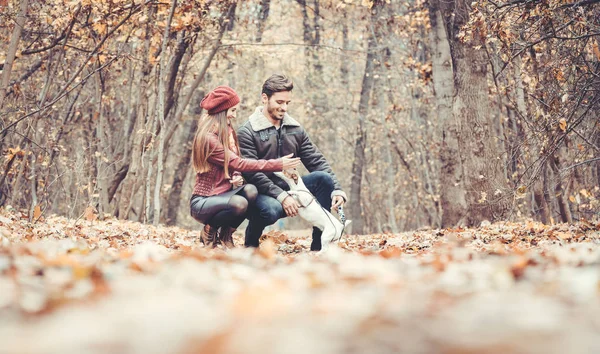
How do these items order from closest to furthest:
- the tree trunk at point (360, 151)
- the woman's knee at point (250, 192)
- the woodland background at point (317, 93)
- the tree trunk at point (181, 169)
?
1. the woman's knee at point (250, 192)
2. the woodland background at point (317, 93)
3. the tree trunk at point (181, 169)
4. the tree trunk at point (360, 151)

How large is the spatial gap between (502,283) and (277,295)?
977 mm

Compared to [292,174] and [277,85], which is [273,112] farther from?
[292,174]

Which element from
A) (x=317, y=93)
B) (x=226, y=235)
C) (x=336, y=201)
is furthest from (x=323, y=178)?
(x=317, y=93)

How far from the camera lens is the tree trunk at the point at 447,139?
10.3m

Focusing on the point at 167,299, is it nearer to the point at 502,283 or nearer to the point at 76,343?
the point at 76,343

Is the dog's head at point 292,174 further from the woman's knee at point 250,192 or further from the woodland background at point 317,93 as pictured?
the woodland background at point 317,93

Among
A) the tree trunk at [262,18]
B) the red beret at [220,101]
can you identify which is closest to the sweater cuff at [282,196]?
the red beret at [220,101]

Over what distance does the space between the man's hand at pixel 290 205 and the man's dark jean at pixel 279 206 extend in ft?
0.42

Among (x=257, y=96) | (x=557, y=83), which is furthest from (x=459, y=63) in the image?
(x=257, y=96)

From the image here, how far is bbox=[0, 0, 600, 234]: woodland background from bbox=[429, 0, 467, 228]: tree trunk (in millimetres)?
24

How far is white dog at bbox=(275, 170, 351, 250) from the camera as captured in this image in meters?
5.55

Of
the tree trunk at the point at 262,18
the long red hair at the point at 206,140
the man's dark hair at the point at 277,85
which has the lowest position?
the long red hair at the point at 206,140

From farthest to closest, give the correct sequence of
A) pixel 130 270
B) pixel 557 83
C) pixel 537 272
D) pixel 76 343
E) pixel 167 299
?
pixel 557 83, pixel 130 270, pixel 537 272, pixel 167 299, pixel 76 343

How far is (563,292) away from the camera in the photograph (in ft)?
6.56
